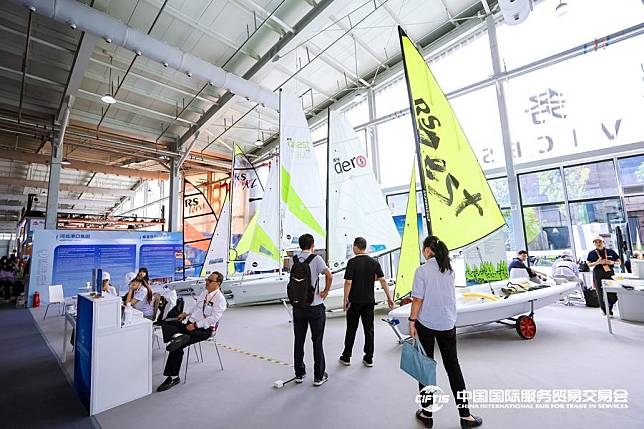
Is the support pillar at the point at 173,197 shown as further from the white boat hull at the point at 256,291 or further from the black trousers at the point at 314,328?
the black trousers at the point at 314,328

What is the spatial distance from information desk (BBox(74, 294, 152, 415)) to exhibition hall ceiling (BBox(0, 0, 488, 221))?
5398 mm

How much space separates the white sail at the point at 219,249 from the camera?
6.56 metres

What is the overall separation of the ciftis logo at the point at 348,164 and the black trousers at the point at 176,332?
282cm

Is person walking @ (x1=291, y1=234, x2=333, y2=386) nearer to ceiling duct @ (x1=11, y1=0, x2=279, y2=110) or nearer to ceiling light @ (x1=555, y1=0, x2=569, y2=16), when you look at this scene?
ceiling duct @ (x1=11, y1=0, x2=279, y2=110)

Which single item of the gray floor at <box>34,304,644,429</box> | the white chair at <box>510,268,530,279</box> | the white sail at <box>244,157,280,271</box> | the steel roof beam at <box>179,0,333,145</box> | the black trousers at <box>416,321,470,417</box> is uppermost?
the steel roof beam at <box>179,0,333,145</box>

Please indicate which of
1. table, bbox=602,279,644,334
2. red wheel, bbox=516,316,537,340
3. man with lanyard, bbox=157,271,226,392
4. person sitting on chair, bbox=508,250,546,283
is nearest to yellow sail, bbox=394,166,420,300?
red wheel, bbox=516,316,537,340

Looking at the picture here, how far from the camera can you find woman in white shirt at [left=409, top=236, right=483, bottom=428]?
5.72 feet

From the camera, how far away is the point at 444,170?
2.57m


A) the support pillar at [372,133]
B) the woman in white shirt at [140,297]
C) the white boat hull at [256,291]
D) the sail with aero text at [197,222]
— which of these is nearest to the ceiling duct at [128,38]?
the sail with aero text at [197,222]

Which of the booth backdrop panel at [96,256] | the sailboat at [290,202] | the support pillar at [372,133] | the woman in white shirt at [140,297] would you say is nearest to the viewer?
the woman in white shirt at [140,297]

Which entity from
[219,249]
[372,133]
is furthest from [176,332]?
[372,133]

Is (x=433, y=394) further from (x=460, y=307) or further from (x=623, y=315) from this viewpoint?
(x=623, y=315)

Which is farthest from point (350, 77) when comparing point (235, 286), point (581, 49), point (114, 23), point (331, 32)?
point (235, 286)

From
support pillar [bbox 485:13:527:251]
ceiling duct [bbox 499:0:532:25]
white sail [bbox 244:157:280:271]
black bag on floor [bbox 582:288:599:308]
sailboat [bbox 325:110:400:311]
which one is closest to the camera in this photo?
ceiling duct [bbox 499:0:532:25]
